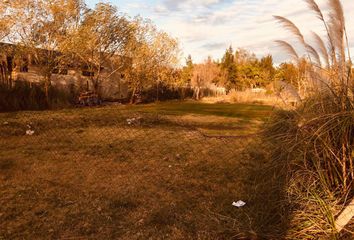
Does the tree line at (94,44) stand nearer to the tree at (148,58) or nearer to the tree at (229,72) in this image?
the tree at (148,58)

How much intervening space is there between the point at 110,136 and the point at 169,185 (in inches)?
129

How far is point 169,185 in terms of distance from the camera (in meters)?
3.98

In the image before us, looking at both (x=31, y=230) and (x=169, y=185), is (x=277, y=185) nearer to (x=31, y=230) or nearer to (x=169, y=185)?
(x=169, y=185)

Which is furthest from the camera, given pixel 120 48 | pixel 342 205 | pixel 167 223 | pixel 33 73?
pixel 120 48

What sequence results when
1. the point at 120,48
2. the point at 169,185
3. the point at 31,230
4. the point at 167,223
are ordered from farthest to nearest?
the point at 120,48, the point at 169,185, the point at 167,223, the point at 31,230

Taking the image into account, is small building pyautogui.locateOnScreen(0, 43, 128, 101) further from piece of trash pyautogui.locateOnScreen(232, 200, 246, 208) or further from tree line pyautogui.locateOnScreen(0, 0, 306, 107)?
piece of trash pyautogui.locateOnScreen(232, 200, 246, 208)

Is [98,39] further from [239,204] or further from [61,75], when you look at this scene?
[239,204]

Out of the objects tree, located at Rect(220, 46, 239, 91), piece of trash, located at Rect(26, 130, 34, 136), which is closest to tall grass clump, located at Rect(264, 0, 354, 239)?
piece of trash, located at Rect(26, 130, 34, 136)

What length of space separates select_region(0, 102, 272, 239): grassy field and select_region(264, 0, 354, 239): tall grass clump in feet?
1.64

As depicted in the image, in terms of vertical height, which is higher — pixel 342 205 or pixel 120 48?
pixel 120 48

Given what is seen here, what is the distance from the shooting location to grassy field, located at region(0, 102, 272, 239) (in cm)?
281

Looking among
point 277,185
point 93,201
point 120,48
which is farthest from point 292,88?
point 120,48

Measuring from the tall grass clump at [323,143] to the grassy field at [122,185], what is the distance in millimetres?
501

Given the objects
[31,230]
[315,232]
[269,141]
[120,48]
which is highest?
[120,48]
